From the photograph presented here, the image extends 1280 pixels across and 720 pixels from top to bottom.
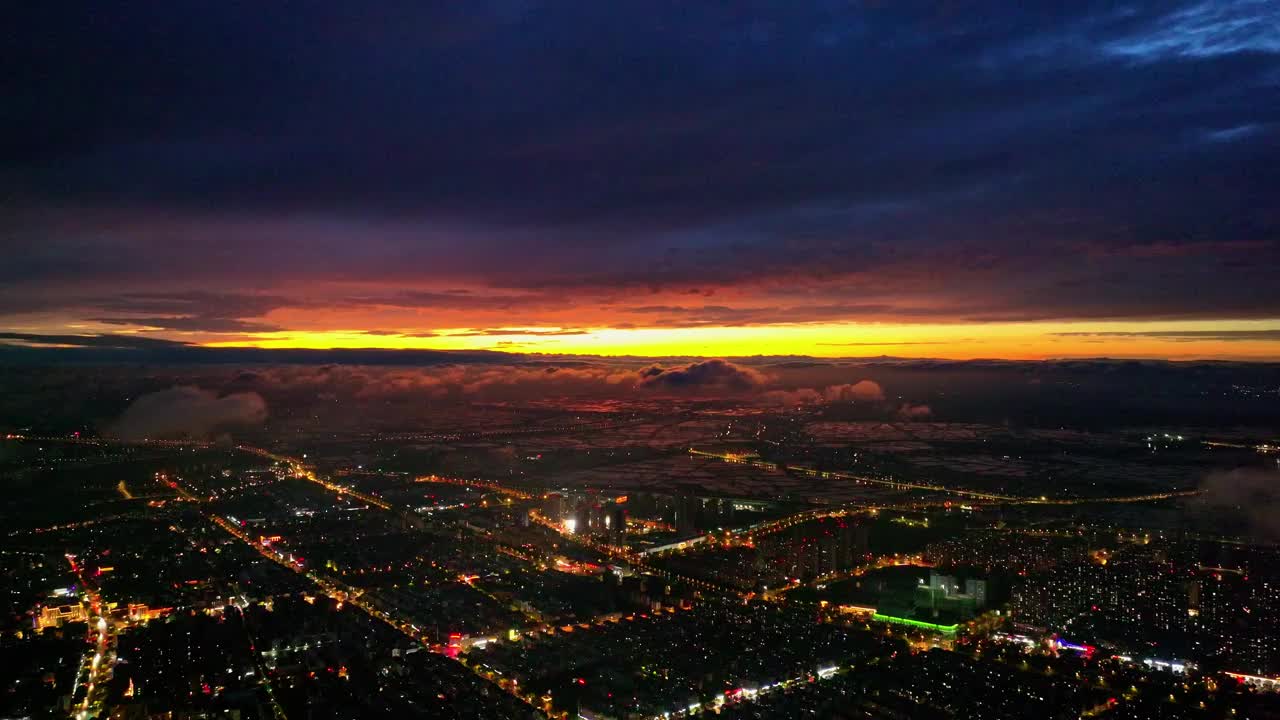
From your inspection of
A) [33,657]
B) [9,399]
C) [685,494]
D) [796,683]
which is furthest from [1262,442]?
[9,399]

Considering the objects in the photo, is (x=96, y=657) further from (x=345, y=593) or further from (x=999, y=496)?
(x=999, y=496)

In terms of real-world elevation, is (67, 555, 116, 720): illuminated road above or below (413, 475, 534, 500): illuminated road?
above

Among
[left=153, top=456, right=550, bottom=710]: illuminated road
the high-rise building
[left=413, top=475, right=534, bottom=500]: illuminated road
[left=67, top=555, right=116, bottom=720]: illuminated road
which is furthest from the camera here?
[left=413, top=475, right=534, bottom=500]: illuminated road

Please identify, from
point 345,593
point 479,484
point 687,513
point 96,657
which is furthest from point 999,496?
point 96,657

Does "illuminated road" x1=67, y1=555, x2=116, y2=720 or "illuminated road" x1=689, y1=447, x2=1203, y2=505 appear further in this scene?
"illuminated road" x1=689, y1=447, x2=1203, y2=505

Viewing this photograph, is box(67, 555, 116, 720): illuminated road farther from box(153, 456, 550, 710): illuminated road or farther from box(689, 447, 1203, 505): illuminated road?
box(689, 447, 1203, 505): illuminated road

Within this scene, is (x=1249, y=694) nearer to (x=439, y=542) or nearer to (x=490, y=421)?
(x=439, y=542)

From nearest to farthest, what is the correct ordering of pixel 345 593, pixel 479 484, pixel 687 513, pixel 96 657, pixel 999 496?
1. pixel 96 657
2. pixel 345 593
3. pixel 687 513
4. pixel 999 496
5. pixel 479 484

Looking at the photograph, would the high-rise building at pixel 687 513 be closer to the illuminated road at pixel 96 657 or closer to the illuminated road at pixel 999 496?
the illuminated road at pixel 999 496

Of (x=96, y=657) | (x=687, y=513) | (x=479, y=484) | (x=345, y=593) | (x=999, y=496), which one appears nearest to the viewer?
(x=96, y=657)

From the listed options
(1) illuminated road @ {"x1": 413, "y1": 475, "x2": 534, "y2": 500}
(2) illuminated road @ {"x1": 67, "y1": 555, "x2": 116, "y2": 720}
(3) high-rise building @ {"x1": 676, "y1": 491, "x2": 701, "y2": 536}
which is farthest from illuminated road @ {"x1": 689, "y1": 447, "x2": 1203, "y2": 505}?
(2) illuminated road @ {"x1": 67, "y1": 555, "x2": 116, "y2": 720}

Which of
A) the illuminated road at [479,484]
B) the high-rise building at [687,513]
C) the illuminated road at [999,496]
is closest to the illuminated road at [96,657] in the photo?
the illuminated road at [479,484]

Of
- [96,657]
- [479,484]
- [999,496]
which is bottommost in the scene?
[479,484]
